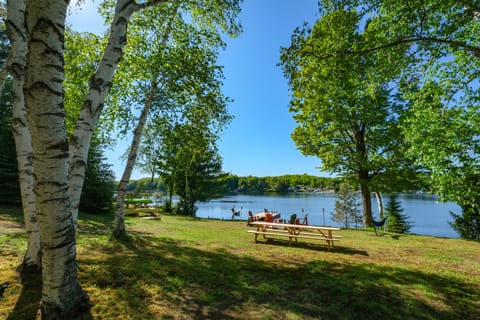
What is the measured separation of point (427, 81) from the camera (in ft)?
24.8

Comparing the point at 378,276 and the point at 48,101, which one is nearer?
the point at 48,101

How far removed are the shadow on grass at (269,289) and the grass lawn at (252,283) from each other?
0.01 metres

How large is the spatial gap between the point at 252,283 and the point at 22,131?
15.2ft

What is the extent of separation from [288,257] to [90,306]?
4.67 metres

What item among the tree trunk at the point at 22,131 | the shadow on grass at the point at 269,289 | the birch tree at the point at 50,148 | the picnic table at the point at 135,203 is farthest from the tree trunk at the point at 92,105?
the picnic table at the point at 135,203

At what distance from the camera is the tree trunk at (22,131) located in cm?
352

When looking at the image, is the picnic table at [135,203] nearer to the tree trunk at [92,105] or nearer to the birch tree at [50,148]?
the tree trunk at [92,105]

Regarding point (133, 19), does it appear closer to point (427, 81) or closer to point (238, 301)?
point (238, 301)

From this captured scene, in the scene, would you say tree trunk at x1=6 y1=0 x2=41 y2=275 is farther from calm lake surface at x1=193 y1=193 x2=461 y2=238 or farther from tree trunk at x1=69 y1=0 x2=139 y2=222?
calm lake surface at x1=193 y1=193 x2=461 y2=238

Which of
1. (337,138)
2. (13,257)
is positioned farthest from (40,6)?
(337,138)

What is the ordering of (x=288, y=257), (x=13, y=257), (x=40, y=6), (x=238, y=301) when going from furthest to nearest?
1. (x=288, y=257)
2. (x=13, y=257)
3. (x=238, y=301)
4. (x=40, y=6)

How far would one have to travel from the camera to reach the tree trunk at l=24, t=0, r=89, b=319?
2.16 metres

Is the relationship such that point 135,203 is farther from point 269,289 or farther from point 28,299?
point 269,289

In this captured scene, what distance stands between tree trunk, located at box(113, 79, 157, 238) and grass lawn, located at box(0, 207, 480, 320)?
1.66 feet
